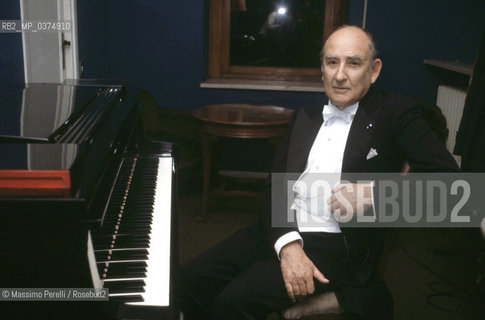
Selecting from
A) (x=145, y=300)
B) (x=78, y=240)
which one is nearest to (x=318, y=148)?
(x=145, y=300)

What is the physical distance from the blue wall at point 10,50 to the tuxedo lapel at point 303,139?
1299mm

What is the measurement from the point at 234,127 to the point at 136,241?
2077mm

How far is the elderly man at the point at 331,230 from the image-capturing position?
142 centimetres

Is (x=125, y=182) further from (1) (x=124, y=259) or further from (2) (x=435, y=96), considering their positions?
(2) (x=435, y=96)

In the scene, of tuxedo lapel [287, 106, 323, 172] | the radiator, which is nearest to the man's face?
tuxedo lapel [287, 106, 323, 172]

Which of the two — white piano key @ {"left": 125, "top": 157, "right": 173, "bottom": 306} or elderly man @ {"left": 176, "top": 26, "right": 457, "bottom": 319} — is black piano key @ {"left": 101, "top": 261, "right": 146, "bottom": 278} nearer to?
white piano key @ {"left": 125, "top": 157, "right": 173, "bottom": 306}

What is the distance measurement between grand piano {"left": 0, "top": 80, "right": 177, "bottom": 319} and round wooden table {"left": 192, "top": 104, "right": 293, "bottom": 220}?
1.65m

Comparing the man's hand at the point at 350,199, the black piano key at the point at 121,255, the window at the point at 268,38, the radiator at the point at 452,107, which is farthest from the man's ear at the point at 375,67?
the window at the point at 268,38

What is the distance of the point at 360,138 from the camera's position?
1.51 meters

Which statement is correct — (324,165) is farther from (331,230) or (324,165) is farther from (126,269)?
(126,269)

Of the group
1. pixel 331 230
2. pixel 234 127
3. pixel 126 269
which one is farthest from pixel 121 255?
pixel 234 127

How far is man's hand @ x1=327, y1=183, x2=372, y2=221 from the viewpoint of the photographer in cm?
141

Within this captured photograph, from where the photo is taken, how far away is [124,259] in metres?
1.01

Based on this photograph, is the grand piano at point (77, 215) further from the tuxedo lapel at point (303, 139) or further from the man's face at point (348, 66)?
the man's face at point (348, 66)
